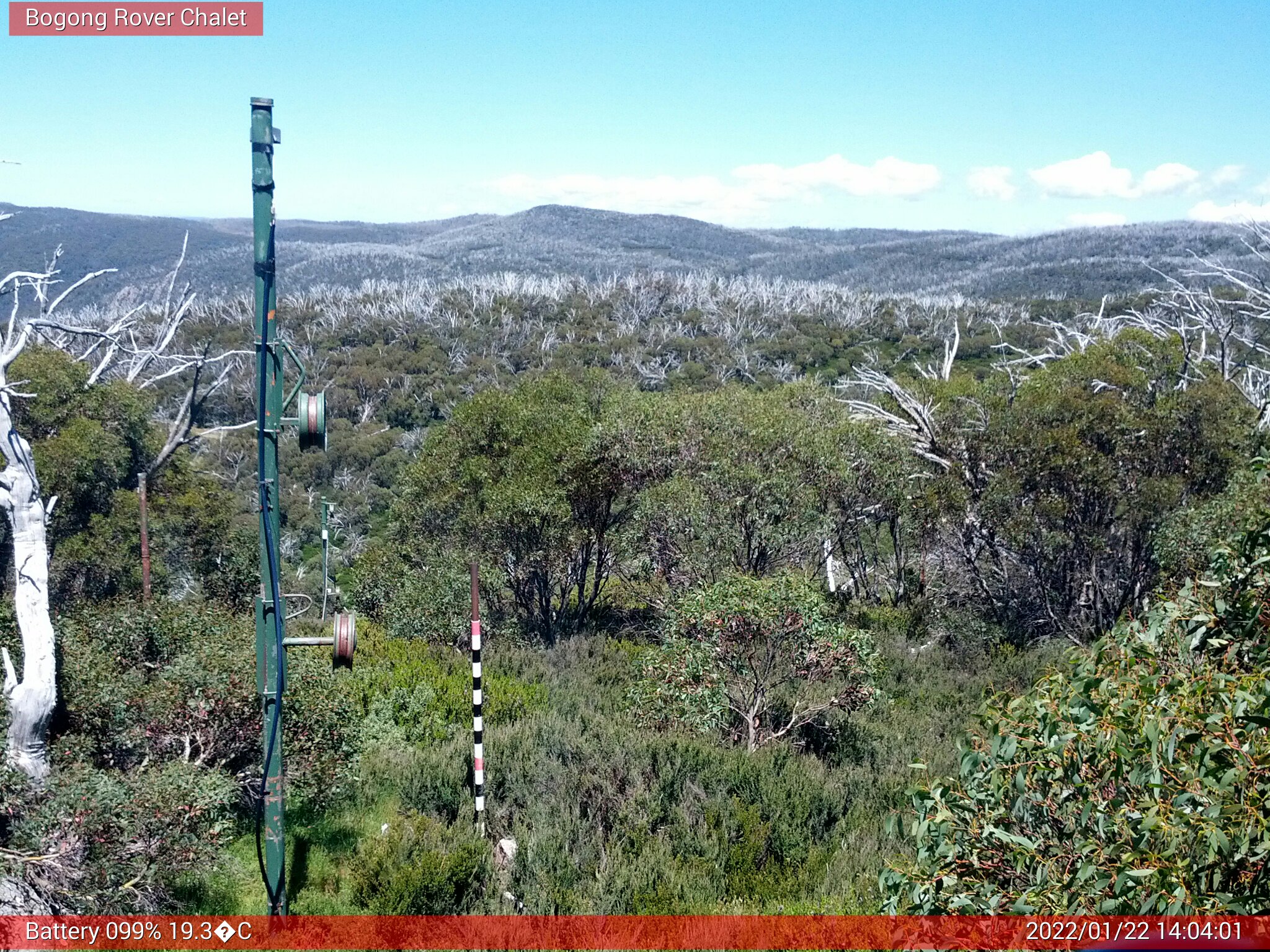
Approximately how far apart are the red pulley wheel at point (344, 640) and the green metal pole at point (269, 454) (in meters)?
0.37

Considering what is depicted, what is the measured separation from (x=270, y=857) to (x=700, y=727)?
4736mm

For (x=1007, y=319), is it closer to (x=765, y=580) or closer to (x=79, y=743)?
(x=765, y=580)

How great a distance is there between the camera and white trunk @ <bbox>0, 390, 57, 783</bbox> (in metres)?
6.75

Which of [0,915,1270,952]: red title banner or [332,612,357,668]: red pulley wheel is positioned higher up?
[332,612,357,668]: red pulley wheel

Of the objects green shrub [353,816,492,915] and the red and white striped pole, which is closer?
green shrub [353,816,492,915]

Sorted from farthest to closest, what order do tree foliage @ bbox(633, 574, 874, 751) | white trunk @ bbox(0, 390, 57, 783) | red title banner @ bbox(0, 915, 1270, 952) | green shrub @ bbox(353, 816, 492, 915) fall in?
tree foliage @ bbox(633, 574, 874, 751) < white trunk @ bbox(0, 390, 57, 783) < green shrub @ bbox(353, 816, 492, 915) < red title banner @ bbox(0, 915, 1270, 952)

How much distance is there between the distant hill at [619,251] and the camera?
78125mm

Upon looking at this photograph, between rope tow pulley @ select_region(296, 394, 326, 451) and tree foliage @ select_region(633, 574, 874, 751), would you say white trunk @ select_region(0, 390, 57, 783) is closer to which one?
rope tow pulley @ select_region(296, 394, 326, 451)

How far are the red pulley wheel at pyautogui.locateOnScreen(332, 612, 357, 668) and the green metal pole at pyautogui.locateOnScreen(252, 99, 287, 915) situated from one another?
0.37m

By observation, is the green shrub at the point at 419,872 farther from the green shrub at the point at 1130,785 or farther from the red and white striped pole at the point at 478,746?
the green shrub at the point at 1130,785

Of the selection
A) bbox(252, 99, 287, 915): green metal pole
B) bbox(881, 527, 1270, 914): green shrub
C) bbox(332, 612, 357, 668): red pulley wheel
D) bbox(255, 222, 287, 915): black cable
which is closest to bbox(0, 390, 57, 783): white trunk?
bbox(252, 99, 287, 915): green metal pole

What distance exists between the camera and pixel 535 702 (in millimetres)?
11375

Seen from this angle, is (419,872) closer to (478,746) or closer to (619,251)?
(478,746)

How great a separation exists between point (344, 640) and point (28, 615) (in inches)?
129
